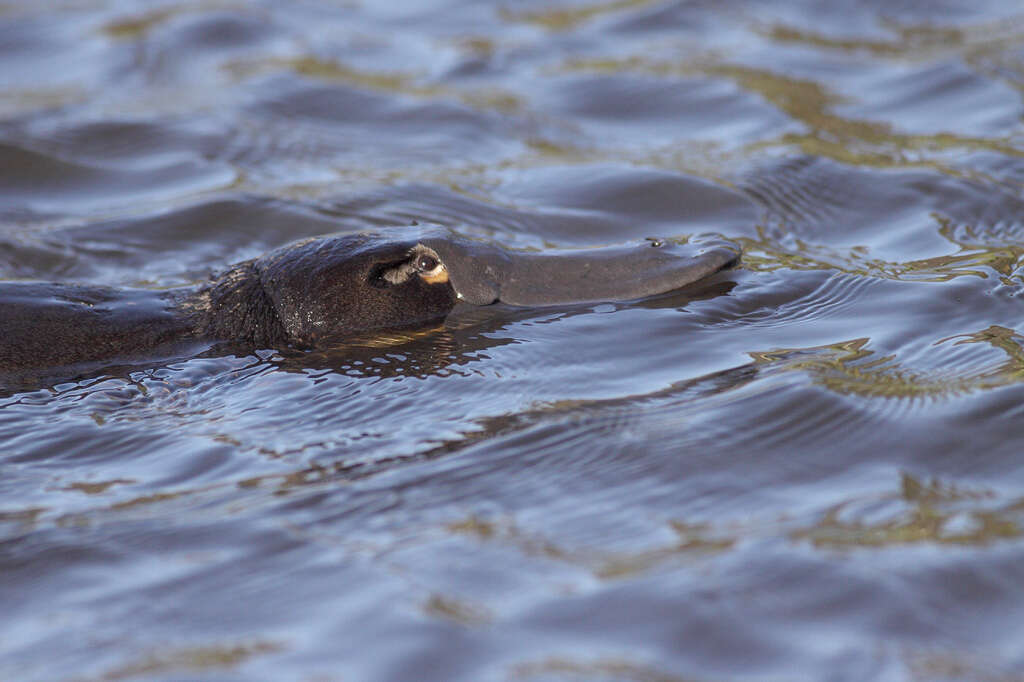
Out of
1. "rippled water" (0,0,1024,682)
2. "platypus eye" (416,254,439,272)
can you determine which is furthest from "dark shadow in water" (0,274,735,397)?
"platypus eye" (416,254,439,272)

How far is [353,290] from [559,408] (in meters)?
1.09

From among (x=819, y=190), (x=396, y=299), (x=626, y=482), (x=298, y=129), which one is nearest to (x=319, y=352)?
(x=396, y=299)

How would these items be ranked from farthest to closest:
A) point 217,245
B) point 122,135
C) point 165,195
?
point 122,135 < point 165,195 < point 217,245

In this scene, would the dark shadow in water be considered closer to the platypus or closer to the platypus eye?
the platypus

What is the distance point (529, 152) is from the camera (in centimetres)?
668

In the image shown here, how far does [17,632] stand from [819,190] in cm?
419

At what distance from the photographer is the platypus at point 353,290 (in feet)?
14.3

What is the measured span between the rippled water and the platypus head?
126 millimetres

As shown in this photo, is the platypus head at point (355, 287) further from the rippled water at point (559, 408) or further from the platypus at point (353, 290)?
the rippled water at point (559, 408)

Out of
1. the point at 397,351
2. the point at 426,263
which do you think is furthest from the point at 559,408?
the point at 426,263

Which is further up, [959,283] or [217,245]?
[217,245]

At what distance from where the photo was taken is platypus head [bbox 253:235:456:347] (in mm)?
4387

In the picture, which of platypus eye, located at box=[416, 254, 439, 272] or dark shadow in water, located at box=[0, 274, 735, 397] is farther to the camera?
platypus eye, located at box=[416, 254, 439, 272]

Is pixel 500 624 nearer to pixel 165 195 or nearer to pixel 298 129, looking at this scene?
pixel 165 195
